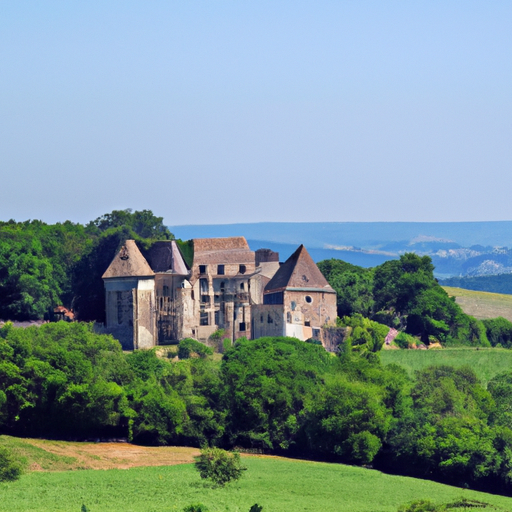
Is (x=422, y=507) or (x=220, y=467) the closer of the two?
(x=422, y=507)

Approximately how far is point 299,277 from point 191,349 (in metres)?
10.1

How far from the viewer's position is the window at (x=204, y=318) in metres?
94.6

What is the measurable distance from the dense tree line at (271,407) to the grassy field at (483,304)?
135ft

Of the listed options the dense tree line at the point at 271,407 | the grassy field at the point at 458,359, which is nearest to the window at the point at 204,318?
the grassy field at the point at 458,359

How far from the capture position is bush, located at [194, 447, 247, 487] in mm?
66875

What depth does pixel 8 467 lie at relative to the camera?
65312 mm

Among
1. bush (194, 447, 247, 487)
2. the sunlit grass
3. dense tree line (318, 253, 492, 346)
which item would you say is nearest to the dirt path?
the sunlit grass

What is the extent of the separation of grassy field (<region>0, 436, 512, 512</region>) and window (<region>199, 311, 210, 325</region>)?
24.7 m

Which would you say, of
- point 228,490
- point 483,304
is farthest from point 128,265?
point 483,304

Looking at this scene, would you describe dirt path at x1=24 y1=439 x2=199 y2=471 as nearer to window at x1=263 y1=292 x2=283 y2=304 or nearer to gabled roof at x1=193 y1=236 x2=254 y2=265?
window at x1=263 y1=292 x2=283 y2=304

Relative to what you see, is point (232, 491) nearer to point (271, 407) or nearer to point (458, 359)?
point (271, 407)

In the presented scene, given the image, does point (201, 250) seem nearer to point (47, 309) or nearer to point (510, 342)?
point (47, 309)

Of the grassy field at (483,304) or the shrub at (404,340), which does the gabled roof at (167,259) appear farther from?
the grassy field at (483,304)

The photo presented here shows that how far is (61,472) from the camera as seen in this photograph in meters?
67.7
